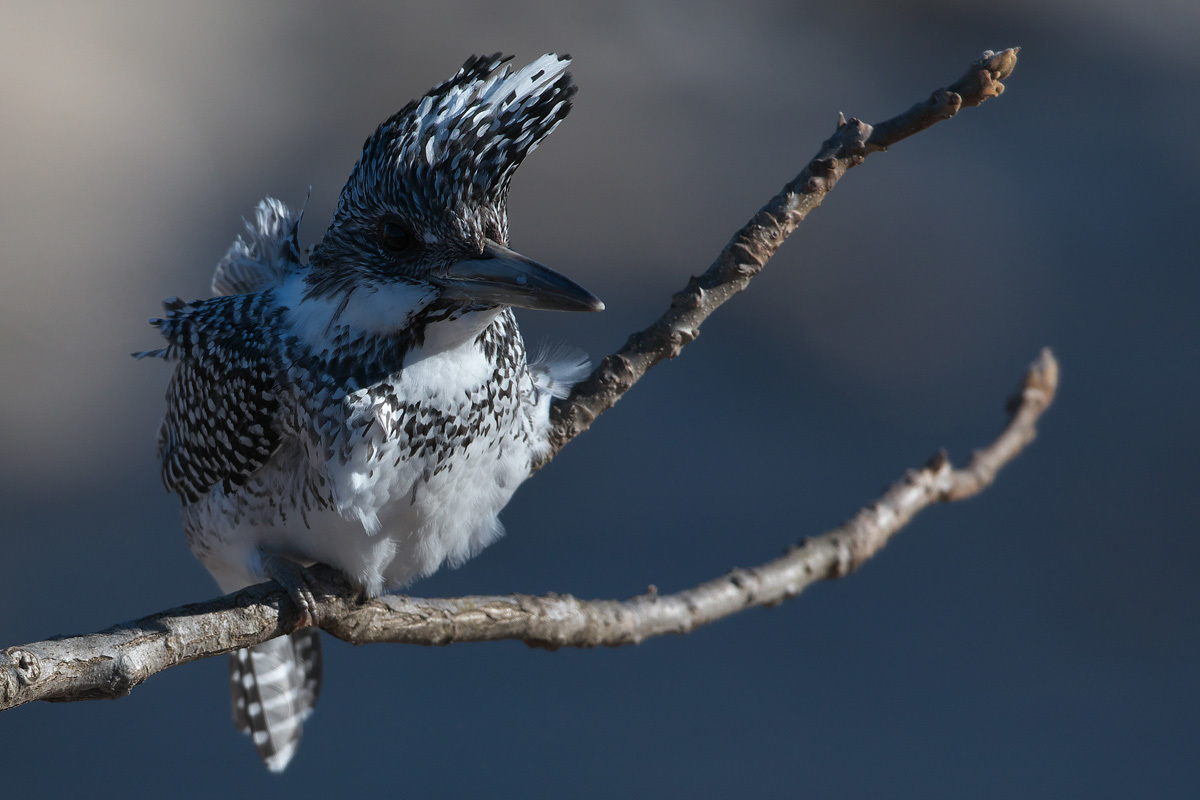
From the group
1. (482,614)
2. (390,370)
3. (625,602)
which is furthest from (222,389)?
(625,602)

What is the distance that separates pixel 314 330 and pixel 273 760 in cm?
163

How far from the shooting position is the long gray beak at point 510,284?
160 cm

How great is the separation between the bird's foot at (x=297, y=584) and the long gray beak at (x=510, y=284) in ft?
Answer: 1.96

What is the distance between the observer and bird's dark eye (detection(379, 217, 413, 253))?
5.76 ft

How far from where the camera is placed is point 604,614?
221cm

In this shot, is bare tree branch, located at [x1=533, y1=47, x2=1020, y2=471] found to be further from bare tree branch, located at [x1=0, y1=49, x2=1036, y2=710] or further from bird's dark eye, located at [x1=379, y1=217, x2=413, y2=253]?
bird's dark eye, located at [x1=379, y1=217, x2=413, y2=253]

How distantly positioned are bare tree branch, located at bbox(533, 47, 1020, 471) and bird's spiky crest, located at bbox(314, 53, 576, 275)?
0.48 meters

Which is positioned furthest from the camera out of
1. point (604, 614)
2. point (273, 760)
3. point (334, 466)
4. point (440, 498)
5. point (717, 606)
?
point (273, 760)

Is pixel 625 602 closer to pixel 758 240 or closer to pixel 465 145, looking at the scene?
pixel 758 240

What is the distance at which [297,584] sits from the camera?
6.20ft

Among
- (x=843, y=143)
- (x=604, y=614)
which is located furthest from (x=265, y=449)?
(x=843, y=143)

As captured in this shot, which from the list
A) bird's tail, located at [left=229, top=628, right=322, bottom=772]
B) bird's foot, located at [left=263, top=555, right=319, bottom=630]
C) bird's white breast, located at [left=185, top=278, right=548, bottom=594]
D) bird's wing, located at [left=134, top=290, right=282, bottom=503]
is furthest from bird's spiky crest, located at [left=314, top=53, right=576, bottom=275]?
bird's tail, located at [left=229, top=628, right=322, bottom=772]

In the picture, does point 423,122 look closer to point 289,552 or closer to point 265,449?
point 265,449

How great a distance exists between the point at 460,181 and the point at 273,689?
186 cm
